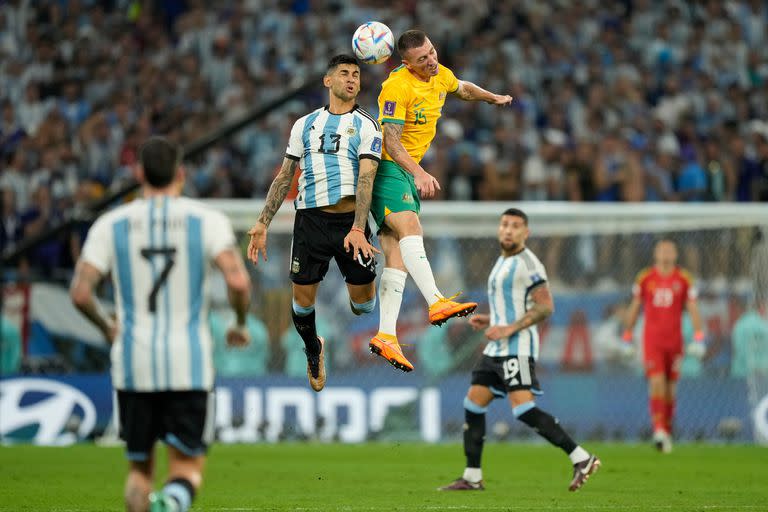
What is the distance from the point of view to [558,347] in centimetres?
1852

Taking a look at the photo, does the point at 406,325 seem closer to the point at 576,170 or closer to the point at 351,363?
the point at 351,363

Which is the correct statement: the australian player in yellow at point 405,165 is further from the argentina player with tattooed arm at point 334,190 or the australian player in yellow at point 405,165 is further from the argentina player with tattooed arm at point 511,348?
the argentina player with tattooed arm at point 511,348

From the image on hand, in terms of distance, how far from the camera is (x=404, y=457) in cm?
1608

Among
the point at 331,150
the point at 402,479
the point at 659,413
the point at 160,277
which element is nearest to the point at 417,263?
the point at 331,150

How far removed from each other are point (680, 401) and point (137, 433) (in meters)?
12.9

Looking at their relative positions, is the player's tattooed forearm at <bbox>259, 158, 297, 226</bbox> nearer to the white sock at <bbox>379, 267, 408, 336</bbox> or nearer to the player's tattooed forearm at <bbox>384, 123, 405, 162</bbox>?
the player's tattooed forearm at <bbox>384, 123, 405, 162</bbox>

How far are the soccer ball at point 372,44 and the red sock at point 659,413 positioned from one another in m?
8.05

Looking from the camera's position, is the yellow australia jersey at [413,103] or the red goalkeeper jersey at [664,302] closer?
the yellow australia jersey at [413,103]

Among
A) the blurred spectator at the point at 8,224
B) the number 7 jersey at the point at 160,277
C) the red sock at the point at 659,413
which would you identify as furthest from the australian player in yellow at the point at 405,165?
the blurred spectator at the point at 8,224

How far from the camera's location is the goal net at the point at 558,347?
18438 millimetres

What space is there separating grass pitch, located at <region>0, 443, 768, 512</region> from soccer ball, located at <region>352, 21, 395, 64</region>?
3.38m

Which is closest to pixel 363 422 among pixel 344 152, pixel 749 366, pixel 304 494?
pixel 749 366

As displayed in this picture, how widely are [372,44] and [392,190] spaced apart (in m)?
1.14

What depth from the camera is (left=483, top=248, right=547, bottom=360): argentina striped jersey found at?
1248 centimetres
